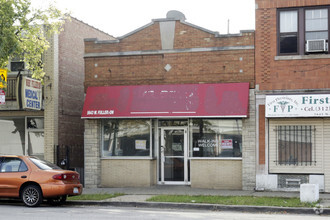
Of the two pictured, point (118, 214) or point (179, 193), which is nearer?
point (118, 214)

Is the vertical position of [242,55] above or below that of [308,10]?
below

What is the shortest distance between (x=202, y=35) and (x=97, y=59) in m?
4.06

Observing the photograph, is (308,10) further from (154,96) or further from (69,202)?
(69,202)

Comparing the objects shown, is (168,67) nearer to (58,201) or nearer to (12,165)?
(58,201)

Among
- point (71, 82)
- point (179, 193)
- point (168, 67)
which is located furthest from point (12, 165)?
point (71, 82)

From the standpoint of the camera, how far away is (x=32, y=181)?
43.0 ft

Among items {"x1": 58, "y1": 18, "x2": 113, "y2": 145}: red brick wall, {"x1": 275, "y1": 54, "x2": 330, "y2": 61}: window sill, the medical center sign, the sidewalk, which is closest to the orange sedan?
the sidewalk

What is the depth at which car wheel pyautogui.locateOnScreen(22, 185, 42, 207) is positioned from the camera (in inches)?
513

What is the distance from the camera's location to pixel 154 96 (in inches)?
685

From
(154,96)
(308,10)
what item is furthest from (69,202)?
(308,10)

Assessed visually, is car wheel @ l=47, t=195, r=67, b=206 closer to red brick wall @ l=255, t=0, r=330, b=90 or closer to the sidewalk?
the sidewalk

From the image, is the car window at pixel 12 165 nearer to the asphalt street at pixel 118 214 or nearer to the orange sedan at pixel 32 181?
the orange sedan at pixel 32 181

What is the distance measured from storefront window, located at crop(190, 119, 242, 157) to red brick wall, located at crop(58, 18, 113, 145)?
18.4 ft

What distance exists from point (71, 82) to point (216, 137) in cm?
695
